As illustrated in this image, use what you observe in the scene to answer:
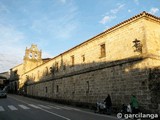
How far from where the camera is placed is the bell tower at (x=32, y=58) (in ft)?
157

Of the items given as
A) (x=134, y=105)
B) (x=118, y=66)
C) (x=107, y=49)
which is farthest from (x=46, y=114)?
(x=107, y=49)

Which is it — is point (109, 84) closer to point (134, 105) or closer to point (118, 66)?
point (118, 66)

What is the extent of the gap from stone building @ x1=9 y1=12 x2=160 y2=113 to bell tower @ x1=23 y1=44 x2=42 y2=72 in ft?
77.6

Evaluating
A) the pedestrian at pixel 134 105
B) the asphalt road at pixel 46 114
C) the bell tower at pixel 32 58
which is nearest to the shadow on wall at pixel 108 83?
the pedestrian at pixel 134 105

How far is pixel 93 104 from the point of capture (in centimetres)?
1936

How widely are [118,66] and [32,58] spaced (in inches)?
1397

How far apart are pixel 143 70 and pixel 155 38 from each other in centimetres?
283

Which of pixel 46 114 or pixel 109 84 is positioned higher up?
pixel 109 84

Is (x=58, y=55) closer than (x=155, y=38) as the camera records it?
No

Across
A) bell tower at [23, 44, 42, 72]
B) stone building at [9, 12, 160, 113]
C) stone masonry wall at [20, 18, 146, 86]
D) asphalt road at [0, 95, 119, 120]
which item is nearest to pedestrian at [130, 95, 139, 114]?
stone building at [9, 12, 160, 113]

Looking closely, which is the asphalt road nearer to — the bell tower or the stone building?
the stone building

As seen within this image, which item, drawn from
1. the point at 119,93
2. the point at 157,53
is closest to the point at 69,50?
the point at 119,93

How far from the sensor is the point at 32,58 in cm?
4909

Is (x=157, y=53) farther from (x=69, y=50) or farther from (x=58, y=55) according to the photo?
(x=58, y=55)
